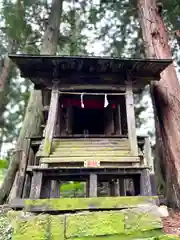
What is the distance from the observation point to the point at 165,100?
602cm

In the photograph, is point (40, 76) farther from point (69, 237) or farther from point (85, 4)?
point (85, 4)

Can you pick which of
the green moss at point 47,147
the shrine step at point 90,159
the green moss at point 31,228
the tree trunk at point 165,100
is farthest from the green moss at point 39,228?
the tree trunk at point 165,100

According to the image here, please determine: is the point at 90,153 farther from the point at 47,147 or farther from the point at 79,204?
the point at 79,204

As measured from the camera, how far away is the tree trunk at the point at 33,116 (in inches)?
253

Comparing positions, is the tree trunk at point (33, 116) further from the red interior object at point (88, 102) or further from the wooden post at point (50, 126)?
the red interior object at point (88, 102)

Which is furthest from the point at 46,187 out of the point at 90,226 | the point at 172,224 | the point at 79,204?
the point at 172,224

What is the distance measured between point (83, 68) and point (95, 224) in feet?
10.6

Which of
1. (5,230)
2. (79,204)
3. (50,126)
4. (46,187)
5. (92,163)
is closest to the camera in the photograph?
(79,204)

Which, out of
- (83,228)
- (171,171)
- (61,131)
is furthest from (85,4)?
(83,228)

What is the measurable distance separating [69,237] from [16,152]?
392 centimetres

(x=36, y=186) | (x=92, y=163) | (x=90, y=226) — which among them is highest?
(x=92, y=163)

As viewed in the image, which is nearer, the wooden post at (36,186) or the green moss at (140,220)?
the green moss at (140,220)

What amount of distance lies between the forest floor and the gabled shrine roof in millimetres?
2963

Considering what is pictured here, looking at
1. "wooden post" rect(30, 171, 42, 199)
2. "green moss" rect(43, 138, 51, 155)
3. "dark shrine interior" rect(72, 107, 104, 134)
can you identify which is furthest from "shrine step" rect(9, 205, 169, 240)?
"dark shrine interior" rect(72, 107, 104, 134)
